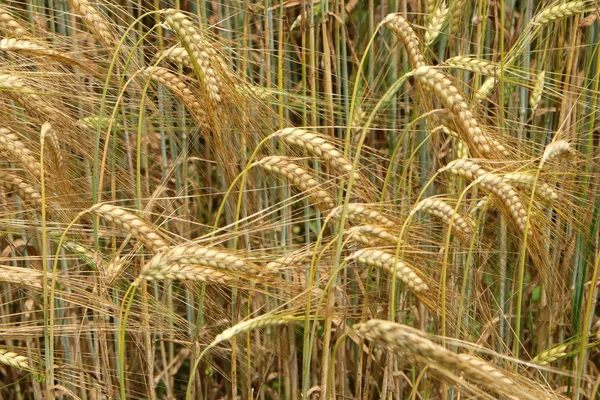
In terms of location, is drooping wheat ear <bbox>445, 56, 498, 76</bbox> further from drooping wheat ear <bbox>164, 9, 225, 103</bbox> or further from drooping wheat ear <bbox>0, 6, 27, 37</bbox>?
drooping wheat ear <bbox>0, 6, 27, 37</bbox>

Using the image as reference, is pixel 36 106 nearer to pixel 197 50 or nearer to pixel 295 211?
pixel 197 50

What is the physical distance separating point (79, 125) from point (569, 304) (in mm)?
1327

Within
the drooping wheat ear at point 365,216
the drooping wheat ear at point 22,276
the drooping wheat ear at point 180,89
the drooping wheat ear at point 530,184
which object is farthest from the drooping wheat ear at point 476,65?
the drooping wheat ear at point 22,276

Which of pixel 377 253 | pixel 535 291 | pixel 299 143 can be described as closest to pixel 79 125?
pixel 299 143

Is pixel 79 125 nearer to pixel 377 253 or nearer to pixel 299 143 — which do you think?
pixel 299 143

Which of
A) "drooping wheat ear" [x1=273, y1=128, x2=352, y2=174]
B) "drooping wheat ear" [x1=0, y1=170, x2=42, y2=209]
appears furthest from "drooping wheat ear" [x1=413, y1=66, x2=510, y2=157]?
"drooping wheat ear" [x1=0, y1=170, x2=42, y2=209]

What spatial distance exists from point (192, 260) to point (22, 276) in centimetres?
37

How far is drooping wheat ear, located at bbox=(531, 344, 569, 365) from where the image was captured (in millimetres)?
1785

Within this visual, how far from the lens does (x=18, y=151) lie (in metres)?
1.55

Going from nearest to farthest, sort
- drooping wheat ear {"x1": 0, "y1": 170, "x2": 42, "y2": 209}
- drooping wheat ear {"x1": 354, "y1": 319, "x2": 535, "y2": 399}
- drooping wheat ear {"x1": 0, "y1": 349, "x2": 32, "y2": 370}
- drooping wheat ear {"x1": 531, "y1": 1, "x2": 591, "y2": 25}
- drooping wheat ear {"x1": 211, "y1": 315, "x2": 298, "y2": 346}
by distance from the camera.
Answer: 1. drooping wheat ear {"x1": 354, "y1": 319, "x2": 535, "y2": 399}
2. drooping wheat ear {"x1": 211, "y1": 315, "x2": 298, "y2": 346}
3. drooping wheat ear {"x1": 0, "y1": 349, "x2": 32, "y2": 370}
4. drooping wheat ear {"x1": 0, "y1": 170, "x2": 42, "y2": 209}
5. drooping wheat ear {"x1": 531, "y1": 1, "x2": 591, "y2": 25}

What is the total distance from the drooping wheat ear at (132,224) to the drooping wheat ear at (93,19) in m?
0.44

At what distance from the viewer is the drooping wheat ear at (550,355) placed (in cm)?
179

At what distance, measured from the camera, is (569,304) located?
2162mm

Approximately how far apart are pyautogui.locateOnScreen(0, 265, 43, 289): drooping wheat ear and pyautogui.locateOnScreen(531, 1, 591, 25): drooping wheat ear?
120cm
